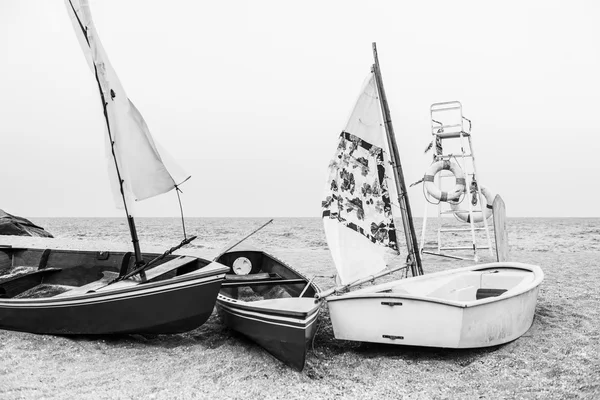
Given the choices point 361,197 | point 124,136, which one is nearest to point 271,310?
point 361,197

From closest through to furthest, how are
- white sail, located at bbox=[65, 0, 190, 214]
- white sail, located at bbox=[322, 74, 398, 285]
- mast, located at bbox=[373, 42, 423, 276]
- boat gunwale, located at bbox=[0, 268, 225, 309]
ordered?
boat gunwale, located at bbox=[0, 268, 225, 309], white sail, located at bbox=[322, 74, 398, 285], white sail, located at bbox=[65, 0, 190, 214], mast, located at bbox=[373, 42, 423, 276]

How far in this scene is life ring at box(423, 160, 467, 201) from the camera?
11.3 meters

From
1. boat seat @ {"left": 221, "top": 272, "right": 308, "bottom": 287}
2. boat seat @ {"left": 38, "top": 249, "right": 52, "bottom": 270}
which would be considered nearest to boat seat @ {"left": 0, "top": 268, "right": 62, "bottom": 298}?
boat seat @ {"left": 38, "top": 249, "right": 52, "bottom": 270}

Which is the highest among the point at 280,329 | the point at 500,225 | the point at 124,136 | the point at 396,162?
the point at 124,136

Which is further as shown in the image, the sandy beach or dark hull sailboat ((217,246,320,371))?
dark hull sailboat ((217,246,320,371))

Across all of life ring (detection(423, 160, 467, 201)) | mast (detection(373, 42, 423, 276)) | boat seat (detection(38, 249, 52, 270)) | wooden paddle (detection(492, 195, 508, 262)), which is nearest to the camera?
mast (detection(373, 42, 423, 276))

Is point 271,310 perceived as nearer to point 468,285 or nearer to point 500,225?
point 468,285

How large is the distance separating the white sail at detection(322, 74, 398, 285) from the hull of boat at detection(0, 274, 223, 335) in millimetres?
1506

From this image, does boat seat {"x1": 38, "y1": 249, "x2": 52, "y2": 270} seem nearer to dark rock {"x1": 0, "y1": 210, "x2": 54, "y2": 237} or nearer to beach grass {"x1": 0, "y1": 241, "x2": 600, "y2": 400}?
beach grass {"x1": 0, "y1": 241, "x2": 600, "y2": 400}

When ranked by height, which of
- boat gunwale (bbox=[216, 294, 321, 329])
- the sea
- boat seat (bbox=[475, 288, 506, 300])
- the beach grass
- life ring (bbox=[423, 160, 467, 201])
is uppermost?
life ring (bbox=[423, 160, 467, 201])

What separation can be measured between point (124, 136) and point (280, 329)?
3126 millimetres

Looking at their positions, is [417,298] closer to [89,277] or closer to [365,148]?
[365,148]

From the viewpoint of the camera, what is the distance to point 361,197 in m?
6.15

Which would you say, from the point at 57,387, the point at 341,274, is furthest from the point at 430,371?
the point at 57,387
